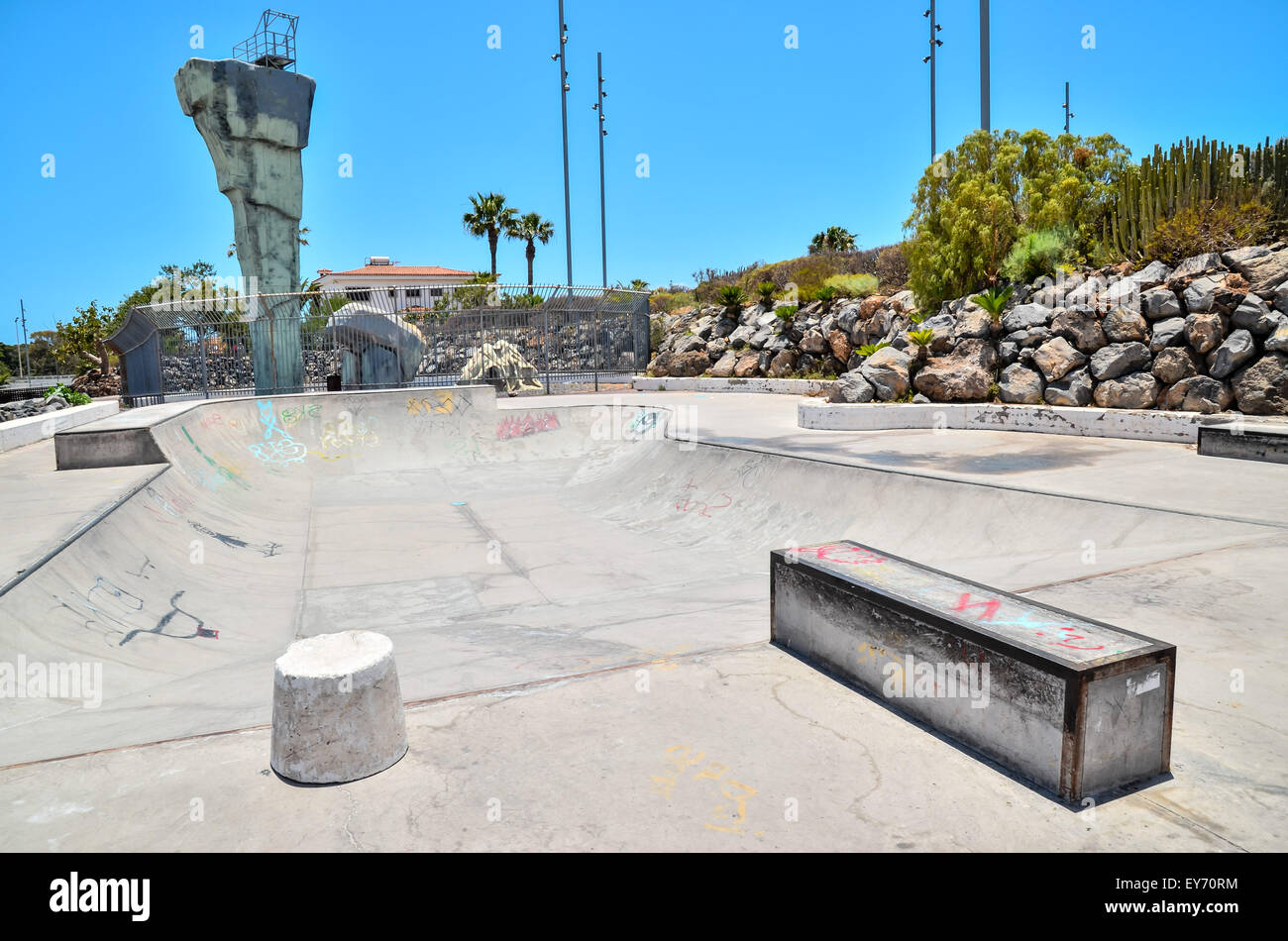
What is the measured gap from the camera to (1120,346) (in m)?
11.7

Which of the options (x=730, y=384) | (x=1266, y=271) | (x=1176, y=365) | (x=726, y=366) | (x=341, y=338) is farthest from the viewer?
(x=726, y=366)

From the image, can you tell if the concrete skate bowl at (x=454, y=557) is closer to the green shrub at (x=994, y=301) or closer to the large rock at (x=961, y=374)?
the large rock at (x=961, y=374)

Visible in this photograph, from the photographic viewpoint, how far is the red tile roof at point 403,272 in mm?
81938

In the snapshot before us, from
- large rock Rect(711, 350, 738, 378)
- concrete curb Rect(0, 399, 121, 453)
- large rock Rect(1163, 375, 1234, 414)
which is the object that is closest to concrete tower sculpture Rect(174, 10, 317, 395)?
concrete curb Rect(0, 399, 121, 453)

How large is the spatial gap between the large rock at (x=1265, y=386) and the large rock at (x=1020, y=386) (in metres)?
2.57

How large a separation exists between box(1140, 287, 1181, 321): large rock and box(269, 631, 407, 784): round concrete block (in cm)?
1253

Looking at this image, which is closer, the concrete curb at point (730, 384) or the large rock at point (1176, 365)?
the large rock at point (1176, 365)

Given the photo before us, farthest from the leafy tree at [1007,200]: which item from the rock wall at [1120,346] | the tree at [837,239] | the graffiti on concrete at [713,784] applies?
the tree at [837,239]

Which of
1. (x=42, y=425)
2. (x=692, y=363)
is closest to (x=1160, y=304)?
(x=692, y=363)

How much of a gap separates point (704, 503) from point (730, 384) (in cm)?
1195

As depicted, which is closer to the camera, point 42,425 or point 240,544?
point 240,544

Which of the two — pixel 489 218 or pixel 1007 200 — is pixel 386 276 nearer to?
pixel 489 218

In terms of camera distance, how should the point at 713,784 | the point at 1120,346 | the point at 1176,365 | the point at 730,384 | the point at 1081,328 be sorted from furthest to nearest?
1. the point at 730,384
2. the point at 1081,328
3. the point at 1120,346
4. the point at 1176,365
5. the point at 713,784
